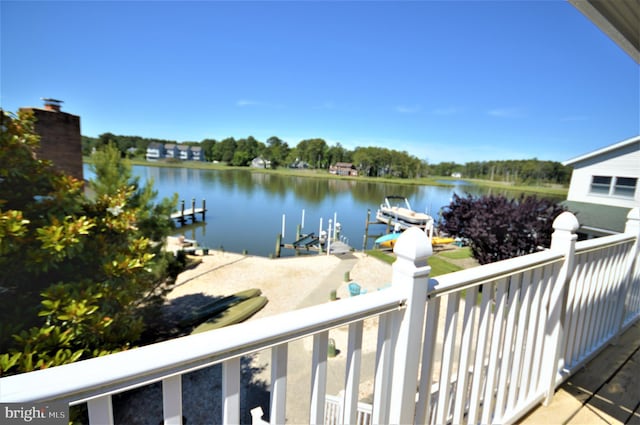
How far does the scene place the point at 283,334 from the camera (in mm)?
822

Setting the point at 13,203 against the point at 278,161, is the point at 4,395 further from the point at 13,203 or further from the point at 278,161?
the point at 278,161

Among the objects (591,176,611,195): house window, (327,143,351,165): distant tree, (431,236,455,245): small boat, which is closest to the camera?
(591,176,611,195): house window

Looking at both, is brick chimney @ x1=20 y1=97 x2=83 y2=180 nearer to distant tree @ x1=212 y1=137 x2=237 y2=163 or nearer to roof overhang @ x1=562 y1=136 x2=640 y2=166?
roof overhang @ x1=562 y1=136 x2=640 y2=166

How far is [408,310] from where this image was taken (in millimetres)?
1124

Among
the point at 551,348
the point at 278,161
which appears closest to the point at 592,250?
the point at 551,348

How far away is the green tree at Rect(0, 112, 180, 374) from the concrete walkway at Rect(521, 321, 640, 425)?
3462mm

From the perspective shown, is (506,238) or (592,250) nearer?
(592,250)

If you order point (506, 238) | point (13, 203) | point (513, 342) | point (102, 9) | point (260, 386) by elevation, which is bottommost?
point (260, 386)

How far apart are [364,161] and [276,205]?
1134cm

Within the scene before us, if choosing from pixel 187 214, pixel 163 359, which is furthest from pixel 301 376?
pixel 187 214

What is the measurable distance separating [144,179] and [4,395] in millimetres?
5876

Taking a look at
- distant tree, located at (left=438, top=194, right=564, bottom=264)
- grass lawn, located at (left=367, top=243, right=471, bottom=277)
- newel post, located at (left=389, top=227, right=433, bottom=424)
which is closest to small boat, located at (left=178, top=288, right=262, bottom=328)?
grass lawn, located at (left=367, top=243, right=471, bottom=277)

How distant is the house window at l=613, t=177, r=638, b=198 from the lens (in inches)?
452

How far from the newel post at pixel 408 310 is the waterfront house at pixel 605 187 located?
41.4 ft
